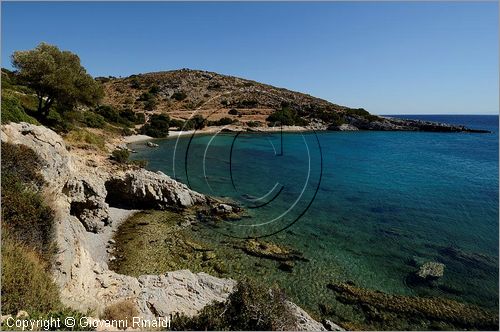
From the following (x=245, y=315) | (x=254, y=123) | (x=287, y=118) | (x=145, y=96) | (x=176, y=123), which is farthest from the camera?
(x=145, y=96)

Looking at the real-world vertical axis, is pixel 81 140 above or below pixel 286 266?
above

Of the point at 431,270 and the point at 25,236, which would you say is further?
the point at 431,270

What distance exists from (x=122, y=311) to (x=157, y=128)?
5352 cm

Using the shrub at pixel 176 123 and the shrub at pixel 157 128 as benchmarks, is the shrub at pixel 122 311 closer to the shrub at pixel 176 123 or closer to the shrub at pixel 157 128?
the shrub at pixel 157 128

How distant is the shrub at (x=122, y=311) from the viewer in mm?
7816

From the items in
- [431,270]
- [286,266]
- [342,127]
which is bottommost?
[431,270]

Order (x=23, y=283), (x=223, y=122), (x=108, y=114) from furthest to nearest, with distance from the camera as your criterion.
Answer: (x=223, y=122)
(x=108, y=114)
(x=23, y=283)

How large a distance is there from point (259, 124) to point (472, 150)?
40.8 metres

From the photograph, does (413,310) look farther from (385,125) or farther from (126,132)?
(385,125)

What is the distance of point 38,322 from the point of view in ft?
19.0

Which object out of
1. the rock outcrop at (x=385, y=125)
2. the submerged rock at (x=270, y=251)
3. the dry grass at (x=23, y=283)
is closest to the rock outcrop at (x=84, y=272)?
the dry grass at (x=23, y=283)

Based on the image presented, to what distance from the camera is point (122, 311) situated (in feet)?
26.7

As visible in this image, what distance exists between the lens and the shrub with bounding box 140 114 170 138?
5628 cm

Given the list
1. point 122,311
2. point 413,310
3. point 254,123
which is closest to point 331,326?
point 413,310
